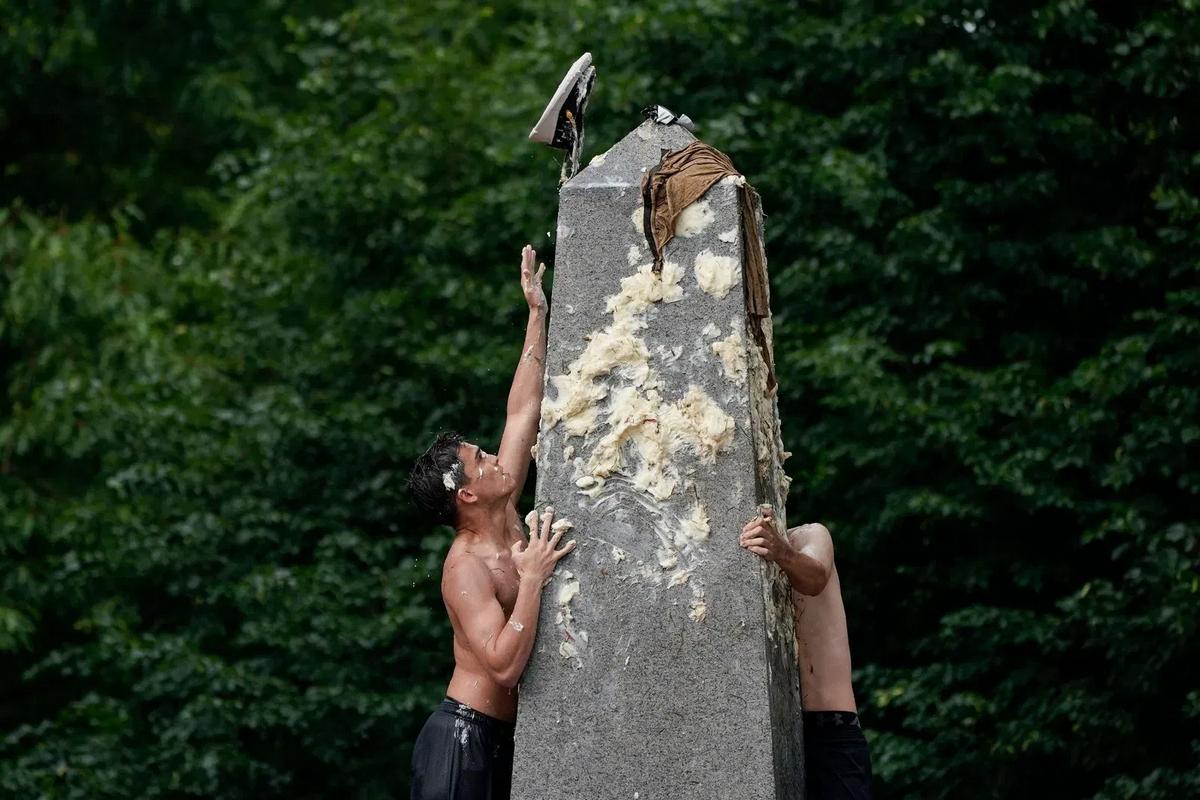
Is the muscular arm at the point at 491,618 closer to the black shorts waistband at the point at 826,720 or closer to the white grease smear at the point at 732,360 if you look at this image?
the white grease smear at the point at 732,360

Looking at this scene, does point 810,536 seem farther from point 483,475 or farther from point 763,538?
point 483,475

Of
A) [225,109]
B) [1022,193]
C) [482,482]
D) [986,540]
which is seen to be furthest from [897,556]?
[225,109]

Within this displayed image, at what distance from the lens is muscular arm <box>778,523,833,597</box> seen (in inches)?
158

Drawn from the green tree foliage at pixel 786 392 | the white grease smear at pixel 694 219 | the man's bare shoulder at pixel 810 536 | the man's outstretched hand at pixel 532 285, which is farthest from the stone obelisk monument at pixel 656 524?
the green tree foliage at pixel 786 392

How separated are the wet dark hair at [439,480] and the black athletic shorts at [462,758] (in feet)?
1.65

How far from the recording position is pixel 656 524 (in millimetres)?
3994

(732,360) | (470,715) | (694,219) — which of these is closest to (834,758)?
(470,715)

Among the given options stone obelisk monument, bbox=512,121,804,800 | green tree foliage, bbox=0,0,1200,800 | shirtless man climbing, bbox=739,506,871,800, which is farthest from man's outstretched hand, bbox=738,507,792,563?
green tree foliage, bbox=0,0,1200,800

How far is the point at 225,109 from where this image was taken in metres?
11.8

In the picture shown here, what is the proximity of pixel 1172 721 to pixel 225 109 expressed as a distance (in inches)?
303

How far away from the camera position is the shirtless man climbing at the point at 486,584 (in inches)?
158

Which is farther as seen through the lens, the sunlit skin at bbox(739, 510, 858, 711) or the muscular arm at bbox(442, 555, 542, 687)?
the sunlit skin at bbox(739, 510, 858, 711)

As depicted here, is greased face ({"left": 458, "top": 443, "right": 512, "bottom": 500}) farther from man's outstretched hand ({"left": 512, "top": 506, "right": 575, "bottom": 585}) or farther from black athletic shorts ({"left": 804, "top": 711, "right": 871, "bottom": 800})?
black athletic shorts ({"left": 804, "top": 711, "right": 871, "bottom": 800})

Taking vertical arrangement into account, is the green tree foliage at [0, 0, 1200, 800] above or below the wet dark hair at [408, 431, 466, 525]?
above
